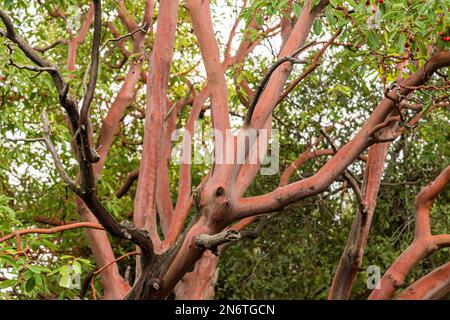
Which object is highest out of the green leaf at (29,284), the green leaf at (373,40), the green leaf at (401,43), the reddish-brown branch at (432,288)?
the green leaf at (373,40)

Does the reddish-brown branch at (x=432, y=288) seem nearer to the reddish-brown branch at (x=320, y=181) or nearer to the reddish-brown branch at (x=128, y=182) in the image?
the reddish-brown branch at (x=320, y=181)

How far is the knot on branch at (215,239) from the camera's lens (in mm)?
5648

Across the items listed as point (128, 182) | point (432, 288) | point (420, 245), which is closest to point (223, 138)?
point (420, 245)

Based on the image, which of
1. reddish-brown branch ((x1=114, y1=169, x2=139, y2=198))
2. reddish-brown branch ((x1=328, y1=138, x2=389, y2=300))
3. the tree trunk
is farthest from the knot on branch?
reddish-brown branch ((x1=114, y1=169, x2=139, y2=198))

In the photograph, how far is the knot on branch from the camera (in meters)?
5.65

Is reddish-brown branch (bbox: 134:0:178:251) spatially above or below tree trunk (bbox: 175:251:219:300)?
above

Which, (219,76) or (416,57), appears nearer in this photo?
(416,57)

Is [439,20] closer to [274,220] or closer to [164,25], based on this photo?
[164,25]

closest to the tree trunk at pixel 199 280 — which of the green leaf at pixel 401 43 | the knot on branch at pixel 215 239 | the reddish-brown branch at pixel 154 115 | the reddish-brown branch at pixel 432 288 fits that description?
the reddish-brown branch at pixel 154 115

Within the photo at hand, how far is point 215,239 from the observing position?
606 centimetres

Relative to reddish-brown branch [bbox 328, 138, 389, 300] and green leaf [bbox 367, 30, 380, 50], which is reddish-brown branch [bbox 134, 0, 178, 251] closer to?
reddish-brown branch [bbox 328, 138, 389, 300]
